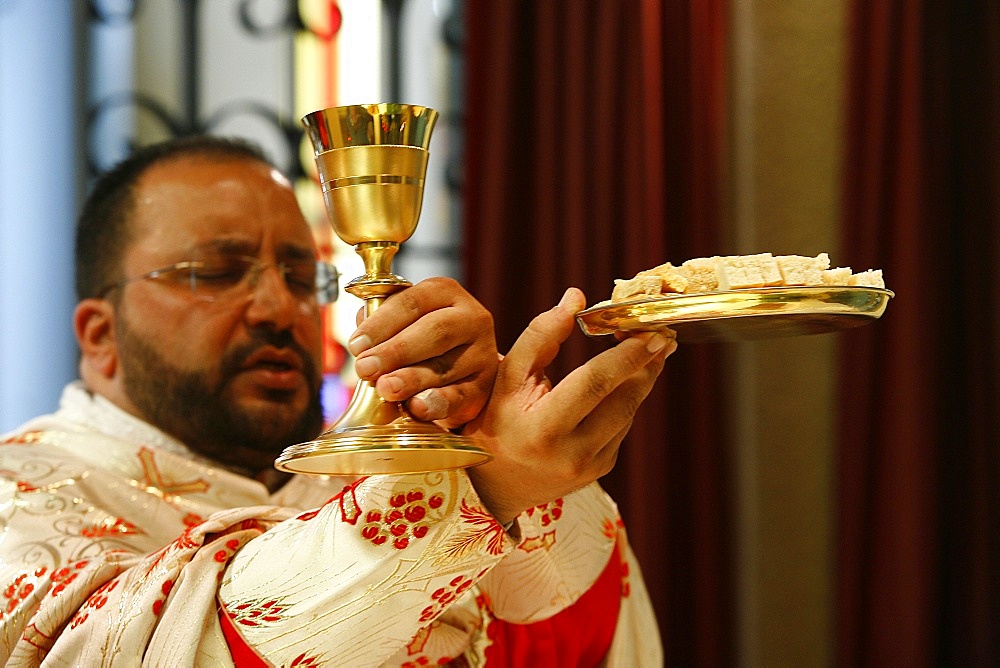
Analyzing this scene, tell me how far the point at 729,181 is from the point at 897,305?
0.54 meters

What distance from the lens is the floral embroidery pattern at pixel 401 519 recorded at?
1.14 m

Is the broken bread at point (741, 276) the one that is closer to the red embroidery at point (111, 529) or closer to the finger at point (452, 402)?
the finger at point (452, 402)

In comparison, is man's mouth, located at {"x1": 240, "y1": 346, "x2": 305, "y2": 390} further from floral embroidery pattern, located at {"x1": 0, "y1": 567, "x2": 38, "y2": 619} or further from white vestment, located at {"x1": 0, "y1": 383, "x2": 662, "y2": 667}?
floral embroidery pattern, located at {"x1": 0, "y1": 567, "x2": 38, "y2": 619}

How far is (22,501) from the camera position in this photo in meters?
1.64

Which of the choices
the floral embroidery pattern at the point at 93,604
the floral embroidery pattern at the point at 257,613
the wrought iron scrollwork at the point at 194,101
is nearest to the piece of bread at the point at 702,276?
the floral embroidery pattern at the point at 257,613

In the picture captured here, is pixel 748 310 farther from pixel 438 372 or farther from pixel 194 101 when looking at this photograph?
pixel 194 101

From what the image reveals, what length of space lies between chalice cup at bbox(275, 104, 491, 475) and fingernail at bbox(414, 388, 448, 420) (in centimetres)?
1

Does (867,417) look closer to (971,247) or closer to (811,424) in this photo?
(811,424)

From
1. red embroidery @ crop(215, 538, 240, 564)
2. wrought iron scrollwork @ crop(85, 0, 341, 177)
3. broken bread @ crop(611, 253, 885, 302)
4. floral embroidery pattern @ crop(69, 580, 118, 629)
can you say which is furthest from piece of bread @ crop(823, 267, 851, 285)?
wrought iron scrollwork @ crop(85, 0, 341, 177)

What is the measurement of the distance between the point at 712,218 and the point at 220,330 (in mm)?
1304

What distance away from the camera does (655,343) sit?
1022mm

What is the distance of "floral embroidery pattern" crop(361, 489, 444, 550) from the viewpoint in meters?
1.14

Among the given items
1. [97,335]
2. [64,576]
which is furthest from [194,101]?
[64,576]

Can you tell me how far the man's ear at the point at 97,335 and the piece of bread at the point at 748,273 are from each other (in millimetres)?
1398
